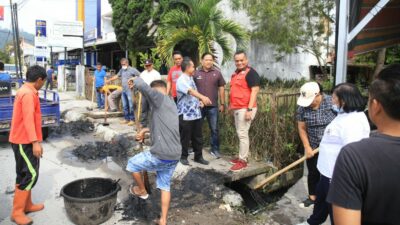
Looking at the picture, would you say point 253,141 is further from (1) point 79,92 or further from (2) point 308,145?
(1) point 79,92

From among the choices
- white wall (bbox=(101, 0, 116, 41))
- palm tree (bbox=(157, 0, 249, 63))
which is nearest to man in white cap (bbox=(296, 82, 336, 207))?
palm tree (bbox=(157, 0, 249, 63))

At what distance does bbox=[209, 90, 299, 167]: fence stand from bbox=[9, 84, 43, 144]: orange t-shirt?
360cm

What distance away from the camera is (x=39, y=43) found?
23.5 meters

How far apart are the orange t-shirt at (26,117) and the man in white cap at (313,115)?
10.1ft

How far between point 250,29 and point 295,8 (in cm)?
211

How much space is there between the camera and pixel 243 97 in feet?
17.6

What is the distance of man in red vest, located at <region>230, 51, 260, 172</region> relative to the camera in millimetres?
5297

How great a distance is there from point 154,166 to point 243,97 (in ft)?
7.03

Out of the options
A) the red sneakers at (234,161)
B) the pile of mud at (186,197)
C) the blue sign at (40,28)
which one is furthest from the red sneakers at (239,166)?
the blue sign at (40,28)

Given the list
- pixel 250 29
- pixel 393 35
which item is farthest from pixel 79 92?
pixel 393 35

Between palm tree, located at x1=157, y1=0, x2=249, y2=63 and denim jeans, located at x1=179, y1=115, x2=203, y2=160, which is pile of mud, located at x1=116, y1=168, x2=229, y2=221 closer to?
denim jeans, located at x1=179, y1=115, x2=203, y2=160

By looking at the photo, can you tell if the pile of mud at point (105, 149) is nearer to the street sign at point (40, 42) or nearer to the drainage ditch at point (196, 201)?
the drainage ditch at point (196, 201)

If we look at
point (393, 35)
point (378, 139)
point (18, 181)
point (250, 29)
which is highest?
point (250, 29)

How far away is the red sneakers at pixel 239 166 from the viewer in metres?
5.47
